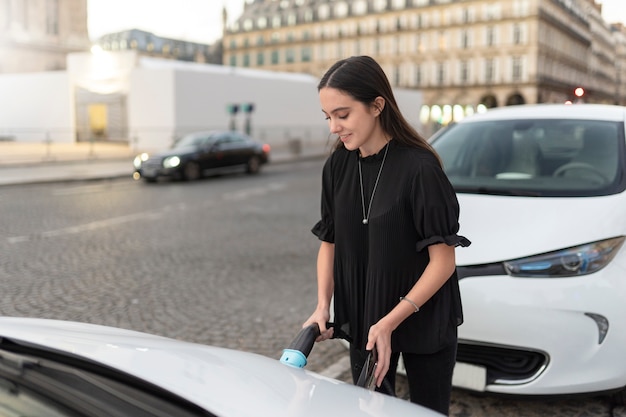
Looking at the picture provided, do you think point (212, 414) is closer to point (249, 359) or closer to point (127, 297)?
point (249, 359)

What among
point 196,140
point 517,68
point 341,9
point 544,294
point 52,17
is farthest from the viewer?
point 341,9

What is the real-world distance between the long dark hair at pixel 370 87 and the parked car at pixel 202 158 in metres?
15.7

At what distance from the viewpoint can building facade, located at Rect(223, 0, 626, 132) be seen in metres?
79.1

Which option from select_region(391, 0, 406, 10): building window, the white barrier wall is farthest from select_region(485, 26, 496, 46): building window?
the white barrier wall

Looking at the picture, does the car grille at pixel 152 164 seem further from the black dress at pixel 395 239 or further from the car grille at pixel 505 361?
the black dress at pixel 395 239

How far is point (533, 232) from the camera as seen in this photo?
3.23m

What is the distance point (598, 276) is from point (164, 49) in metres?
123

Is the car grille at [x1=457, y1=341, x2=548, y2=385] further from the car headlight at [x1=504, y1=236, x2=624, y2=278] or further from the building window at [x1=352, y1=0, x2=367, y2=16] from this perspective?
the building window at [x1=352, y1=0, x2=367, y2=16]

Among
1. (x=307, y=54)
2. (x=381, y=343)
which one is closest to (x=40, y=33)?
(x=307, y=54)

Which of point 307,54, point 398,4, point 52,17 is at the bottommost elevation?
point 52,17

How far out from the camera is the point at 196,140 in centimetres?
1891

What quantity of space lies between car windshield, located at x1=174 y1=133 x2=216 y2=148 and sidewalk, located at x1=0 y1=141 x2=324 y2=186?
6.48 feet

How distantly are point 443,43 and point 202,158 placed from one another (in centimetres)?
7218

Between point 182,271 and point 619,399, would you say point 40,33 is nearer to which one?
point 182,271
